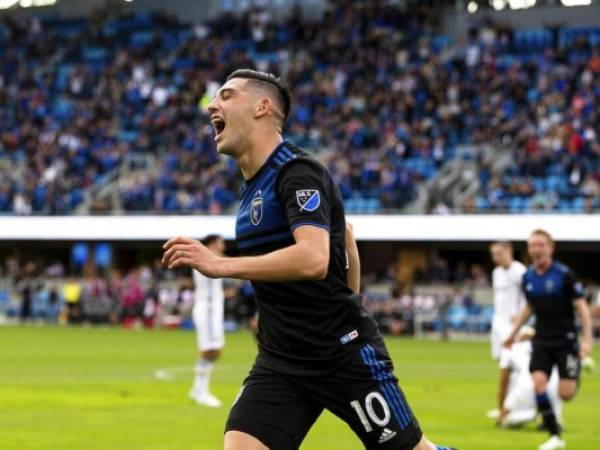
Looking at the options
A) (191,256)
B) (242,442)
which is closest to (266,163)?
(191,256)

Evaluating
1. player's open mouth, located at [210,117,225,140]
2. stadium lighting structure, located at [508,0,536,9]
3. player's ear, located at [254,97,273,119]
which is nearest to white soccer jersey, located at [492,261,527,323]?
player's ear, located at [254,97,273,119]

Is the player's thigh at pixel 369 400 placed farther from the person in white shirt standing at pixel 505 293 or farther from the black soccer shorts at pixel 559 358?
the person in white shirt standing at pixel 505 293

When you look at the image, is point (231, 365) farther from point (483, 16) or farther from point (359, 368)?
point (483, 16)

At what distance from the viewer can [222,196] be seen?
4888 cm

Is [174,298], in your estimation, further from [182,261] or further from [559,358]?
[182,261]

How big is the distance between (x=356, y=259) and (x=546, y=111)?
40265mm

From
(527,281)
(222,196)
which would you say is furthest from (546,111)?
(527,281)

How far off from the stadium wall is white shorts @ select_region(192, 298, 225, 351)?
76.5ft

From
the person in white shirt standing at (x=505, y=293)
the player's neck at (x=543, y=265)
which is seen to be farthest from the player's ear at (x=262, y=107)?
the person in white shirt standing at (x=505, y=293)

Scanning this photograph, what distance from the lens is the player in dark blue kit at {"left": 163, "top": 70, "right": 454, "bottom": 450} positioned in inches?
265

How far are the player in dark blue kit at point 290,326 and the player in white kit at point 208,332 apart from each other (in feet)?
39.2

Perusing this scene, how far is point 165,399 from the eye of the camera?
66.1 ft

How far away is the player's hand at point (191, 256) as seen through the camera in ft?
20.5

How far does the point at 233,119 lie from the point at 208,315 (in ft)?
41.8
